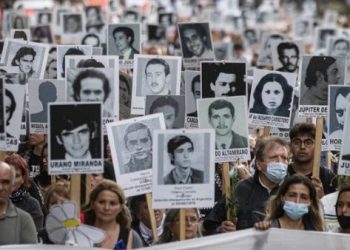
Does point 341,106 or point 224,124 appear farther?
point 341,106

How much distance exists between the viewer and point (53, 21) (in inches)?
1062

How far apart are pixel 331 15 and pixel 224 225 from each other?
24.0m

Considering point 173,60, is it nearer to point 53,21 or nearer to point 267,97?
point 267,97

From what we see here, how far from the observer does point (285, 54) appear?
1762cm

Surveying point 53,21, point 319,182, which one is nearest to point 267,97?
point 319,182

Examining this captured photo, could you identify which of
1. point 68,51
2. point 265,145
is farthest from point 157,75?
point 265,145

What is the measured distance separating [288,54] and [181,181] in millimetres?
7985

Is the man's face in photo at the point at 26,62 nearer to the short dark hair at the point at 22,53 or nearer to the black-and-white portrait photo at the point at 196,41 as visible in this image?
the short dark hair at the point at 22,53

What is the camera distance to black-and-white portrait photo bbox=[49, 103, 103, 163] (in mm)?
9844

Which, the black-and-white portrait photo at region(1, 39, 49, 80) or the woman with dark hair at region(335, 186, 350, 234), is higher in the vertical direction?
the black-and-white portrait photo at region(1, 39, 49, 80)

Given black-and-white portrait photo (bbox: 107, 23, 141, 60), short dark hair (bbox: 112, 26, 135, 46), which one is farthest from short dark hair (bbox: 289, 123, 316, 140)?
short dark hair (bbox: 112, 26, 135, 46)

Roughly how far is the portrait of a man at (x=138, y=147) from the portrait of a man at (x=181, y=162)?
627mm

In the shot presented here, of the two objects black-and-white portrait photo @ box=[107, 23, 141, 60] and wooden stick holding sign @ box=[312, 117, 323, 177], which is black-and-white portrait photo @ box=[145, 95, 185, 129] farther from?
black-and-white portrait photo @ box=[107, 23, 141, 60]

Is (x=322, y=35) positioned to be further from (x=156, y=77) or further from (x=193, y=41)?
(x=156, y=77)
